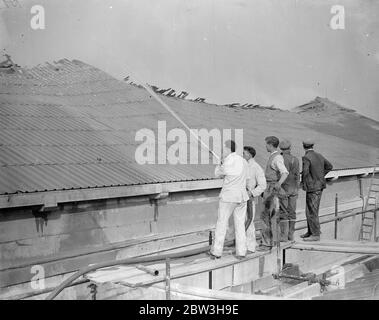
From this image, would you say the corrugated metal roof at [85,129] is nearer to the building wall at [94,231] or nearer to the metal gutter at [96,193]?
the metal gutter at [96,193]

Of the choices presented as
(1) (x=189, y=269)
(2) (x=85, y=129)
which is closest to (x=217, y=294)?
(1) (x=189, y=269)

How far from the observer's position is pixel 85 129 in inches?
414

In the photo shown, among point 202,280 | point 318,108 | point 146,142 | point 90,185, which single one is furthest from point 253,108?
point 90,185

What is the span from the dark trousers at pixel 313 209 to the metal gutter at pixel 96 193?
7.72 ft

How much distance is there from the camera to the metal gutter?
22.9ft

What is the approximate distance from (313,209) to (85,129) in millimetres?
5174

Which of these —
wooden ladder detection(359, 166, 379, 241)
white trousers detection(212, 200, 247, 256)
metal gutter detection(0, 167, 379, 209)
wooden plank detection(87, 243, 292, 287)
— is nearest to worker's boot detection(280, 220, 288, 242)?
wooden plank detection(87, 243, 292, 287)

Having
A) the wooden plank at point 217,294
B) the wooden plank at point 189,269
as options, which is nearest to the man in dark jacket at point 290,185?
the wooden plank at point 189,269

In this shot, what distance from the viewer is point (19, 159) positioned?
A: 26.6 feet

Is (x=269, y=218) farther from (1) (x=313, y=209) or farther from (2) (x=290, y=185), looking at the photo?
(1) (x=313, y=209)

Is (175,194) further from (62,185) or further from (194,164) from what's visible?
(62,185)

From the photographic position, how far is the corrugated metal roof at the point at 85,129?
8148 mm

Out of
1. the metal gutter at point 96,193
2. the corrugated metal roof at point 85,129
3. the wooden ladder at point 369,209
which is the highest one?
the corrugated metal roof at point 85,129

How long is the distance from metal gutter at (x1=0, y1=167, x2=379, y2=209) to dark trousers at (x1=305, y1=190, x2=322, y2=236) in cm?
235
